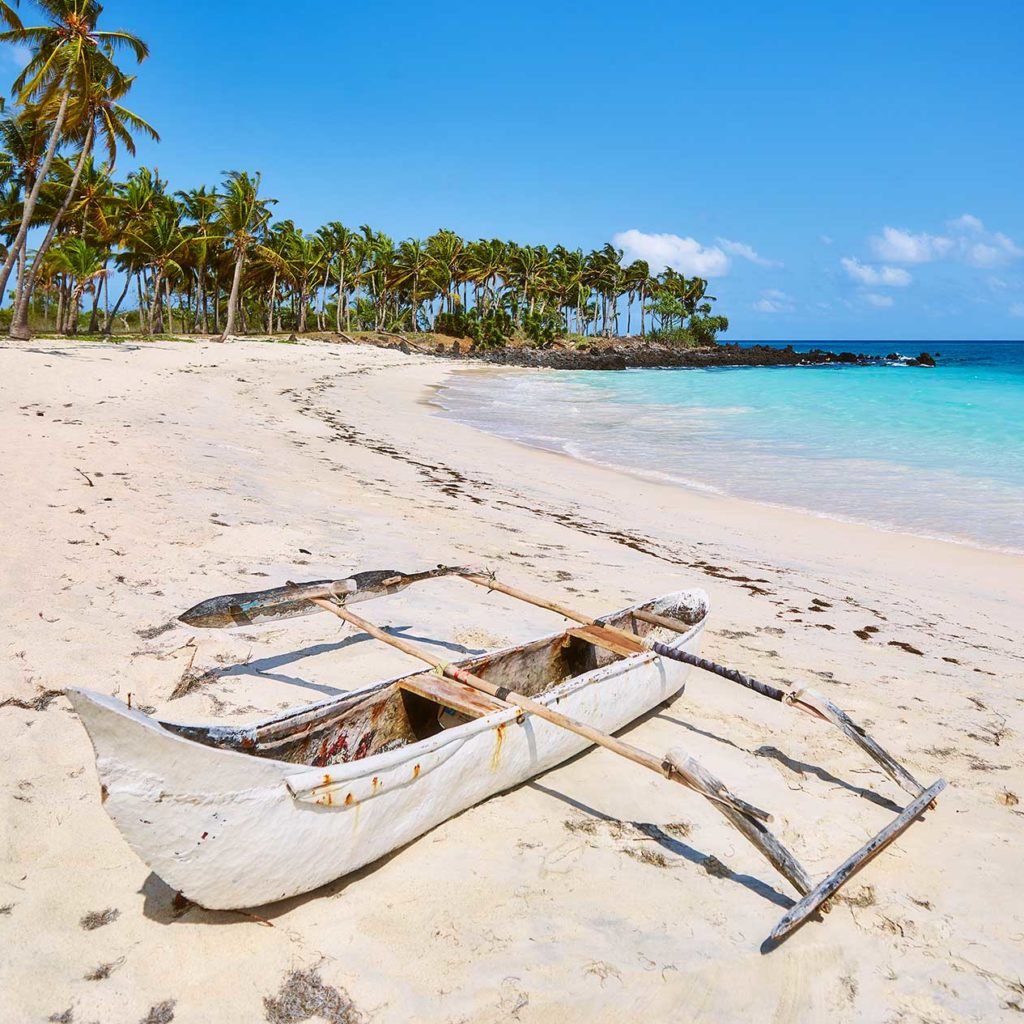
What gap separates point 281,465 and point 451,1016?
8.37 metres

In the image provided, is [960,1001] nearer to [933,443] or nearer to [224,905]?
[224,905]

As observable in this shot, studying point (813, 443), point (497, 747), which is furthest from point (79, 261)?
point (497, 747)

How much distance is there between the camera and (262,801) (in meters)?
2.36

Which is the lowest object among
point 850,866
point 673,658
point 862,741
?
point 850,866

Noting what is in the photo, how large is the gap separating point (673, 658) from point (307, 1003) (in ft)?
8.40

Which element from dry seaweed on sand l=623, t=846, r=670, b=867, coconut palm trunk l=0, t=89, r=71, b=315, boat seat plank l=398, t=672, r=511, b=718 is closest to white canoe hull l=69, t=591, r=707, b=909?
boat seat plank l=398, t=672, r=511, b=718

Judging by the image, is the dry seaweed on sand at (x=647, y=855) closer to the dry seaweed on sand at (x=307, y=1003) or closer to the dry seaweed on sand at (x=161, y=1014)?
the dry seaweed on sand at (x=307, y=1003)

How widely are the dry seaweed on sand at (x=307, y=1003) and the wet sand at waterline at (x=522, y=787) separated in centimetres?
1

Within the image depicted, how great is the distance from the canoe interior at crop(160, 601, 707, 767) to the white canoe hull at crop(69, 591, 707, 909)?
24 centimetres

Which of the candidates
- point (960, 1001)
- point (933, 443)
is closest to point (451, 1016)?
point (960, 1001)

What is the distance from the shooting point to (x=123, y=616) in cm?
452

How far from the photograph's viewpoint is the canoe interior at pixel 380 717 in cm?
283

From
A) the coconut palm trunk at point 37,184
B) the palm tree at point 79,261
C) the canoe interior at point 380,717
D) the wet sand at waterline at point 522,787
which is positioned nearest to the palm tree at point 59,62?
the coconut palm trunk at point 37,184

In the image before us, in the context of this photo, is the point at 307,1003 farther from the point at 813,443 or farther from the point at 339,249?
the point at 339,249
